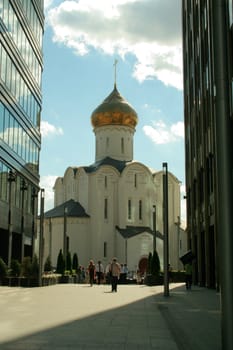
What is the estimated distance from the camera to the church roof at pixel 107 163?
66438mm

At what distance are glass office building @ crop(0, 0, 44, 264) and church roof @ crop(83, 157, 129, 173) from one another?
2055 cm

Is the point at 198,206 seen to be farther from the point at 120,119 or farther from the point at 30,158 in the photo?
the point at 120,119

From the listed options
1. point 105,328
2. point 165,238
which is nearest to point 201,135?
point 165,238

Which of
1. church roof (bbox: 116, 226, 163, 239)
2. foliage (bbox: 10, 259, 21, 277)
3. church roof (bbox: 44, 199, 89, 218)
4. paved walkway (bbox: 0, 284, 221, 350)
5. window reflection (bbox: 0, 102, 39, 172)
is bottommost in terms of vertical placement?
paved walkway (bbox: 0, 284, 221, 350)

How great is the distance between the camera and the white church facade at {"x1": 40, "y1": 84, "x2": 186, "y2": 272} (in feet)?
203

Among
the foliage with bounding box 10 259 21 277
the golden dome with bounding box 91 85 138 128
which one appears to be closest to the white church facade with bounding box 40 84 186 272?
the golden dome with bounding box 91 85 138 128

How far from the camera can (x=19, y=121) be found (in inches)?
1513

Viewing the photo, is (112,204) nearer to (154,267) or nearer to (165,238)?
(154,267)

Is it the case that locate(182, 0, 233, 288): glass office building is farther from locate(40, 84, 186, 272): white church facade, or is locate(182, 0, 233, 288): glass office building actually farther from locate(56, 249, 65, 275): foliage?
locate(40, 84, 186, 272): white church facade

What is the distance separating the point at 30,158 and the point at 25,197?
3.06 m

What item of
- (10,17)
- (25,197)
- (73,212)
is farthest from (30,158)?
(73,212)

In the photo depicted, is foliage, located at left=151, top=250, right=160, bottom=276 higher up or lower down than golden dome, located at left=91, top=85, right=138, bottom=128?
lower down

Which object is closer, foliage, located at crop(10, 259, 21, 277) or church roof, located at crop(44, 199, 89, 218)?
foliage, located at crop(10, 259, 21, 277)

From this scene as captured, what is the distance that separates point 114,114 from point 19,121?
31462mm
